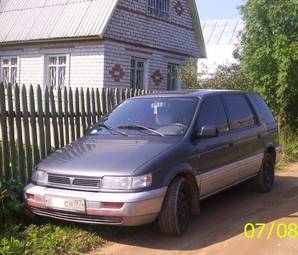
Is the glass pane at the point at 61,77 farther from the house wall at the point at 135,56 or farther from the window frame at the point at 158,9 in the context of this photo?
the window frame at the point at 158,9

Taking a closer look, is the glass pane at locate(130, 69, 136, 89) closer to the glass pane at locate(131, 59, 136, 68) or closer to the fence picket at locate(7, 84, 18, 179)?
the glass pane at locate(131, 59, 136, 68)

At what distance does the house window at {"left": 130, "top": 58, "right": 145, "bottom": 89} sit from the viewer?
1814cm

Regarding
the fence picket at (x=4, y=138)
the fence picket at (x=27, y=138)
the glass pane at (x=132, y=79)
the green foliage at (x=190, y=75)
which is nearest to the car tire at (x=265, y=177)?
the fence picket at (x=27, y=138)

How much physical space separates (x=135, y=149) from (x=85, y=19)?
11.7m

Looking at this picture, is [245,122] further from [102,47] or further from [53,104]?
[102,47]

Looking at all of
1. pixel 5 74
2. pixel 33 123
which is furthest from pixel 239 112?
pixel 5 74

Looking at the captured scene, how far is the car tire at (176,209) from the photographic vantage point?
5156 mm

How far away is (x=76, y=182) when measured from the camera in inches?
199

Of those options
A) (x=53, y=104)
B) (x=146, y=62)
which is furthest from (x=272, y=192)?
(x=146, y=62)

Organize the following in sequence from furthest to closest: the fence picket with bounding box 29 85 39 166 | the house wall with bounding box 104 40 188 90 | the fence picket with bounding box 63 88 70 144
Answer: the house wall with bounding box 104 40 188 90 < the fence picket with bounding box 63 88 70 144 < the fence picket with bounding box 29 85 39 166

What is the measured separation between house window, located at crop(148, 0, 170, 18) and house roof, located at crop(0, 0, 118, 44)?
287cm
